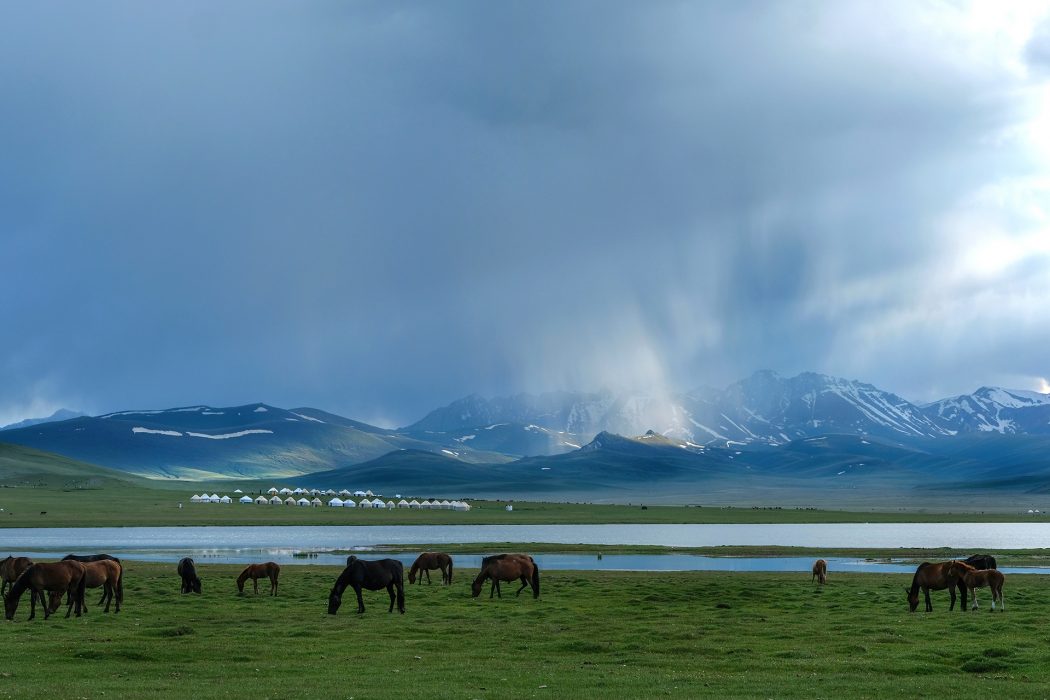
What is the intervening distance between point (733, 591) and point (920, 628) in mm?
13798

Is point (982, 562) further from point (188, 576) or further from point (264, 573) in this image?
point (188, 576)

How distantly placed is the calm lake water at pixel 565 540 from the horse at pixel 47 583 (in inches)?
1416

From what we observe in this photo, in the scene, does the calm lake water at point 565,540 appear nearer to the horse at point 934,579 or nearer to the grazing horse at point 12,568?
the horse at point 934,579

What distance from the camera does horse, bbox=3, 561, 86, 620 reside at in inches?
1297

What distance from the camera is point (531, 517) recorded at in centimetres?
16350

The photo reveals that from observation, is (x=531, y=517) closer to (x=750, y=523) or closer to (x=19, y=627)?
(x=750, y=523)

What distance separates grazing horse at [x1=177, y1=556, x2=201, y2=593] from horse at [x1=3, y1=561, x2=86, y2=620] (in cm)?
877

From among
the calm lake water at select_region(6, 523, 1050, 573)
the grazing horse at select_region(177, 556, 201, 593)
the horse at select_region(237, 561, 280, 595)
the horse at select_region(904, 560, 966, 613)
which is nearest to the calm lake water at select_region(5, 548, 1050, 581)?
the calm lake water at select_region(6, 523, 1050, 573)

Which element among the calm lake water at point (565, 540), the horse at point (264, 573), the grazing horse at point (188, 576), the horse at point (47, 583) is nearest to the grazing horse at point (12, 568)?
the horse at point (47, 583)

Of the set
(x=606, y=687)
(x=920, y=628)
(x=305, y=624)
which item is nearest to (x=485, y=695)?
(x=606, y=687)

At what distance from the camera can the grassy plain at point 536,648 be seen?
72.6ft

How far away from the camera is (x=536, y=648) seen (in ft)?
92.7

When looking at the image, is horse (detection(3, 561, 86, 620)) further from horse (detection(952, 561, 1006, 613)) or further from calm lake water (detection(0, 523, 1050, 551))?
calm lake water (detection(0, 523, 1050, 551))

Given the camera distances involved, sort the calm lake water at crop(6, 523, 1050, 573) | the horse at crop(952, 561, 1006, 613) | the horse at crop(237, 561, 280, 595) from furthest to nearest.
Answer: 1. the calm lake water at crop(6, 523, 1050, 573)
2. the horse at crop(237, 561, 280, 595)
3. the horse at crop(952, 561, 1006, 613)
